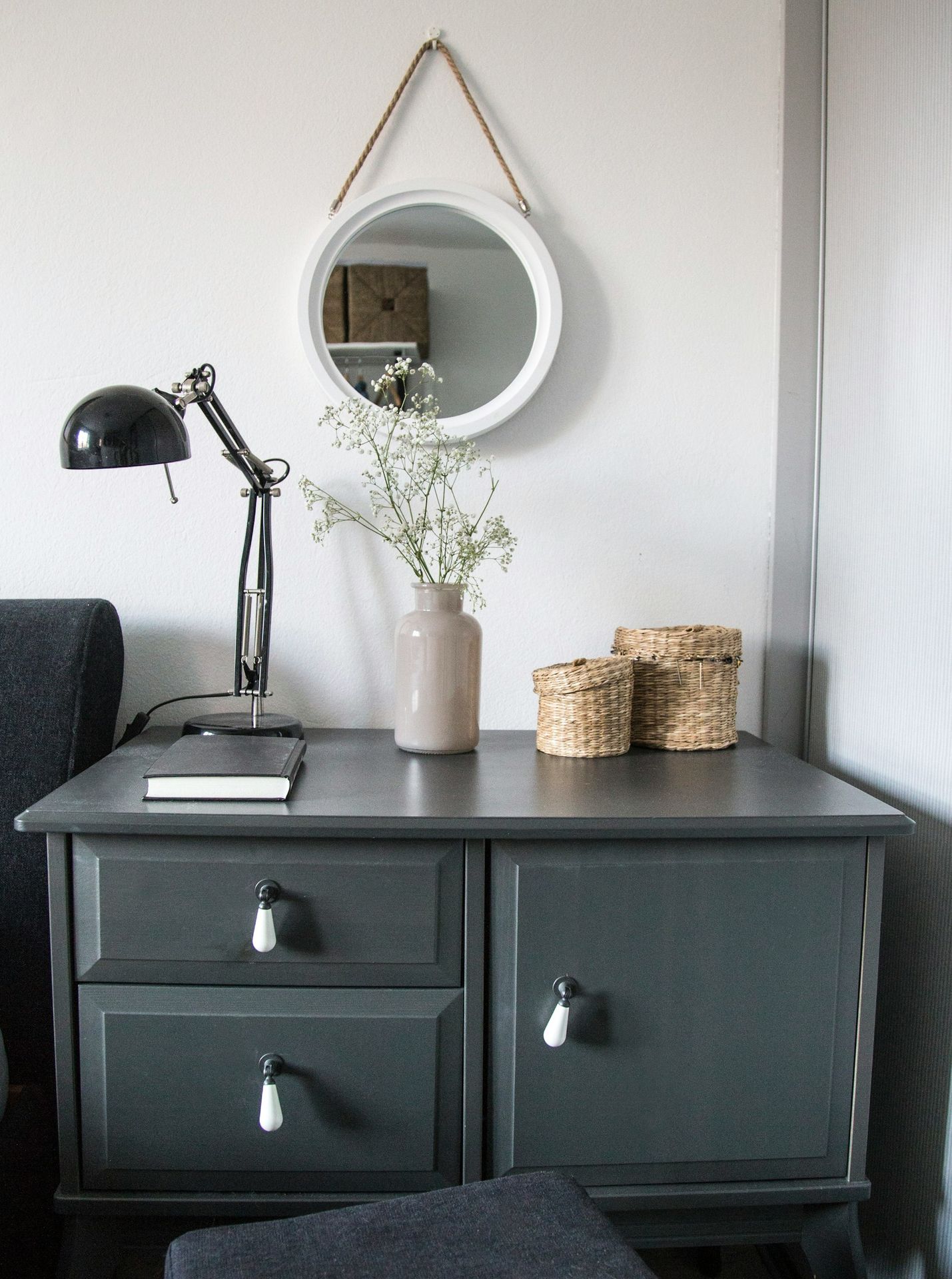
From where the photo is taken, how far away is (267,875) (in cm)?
105

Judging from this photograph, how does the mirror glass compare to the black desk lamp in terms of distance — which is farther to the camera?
the mirror glass

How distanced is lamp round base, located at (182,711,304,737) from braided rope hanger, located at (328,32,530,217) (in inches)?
30.4

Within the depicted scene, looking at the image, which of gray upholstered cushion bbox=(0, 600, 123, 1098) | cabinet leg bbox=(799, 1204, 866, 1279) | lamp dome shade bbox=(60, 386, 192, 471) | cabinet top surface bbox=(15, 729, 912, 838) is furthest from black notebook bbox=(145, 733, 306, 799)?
cabinet leg bbox=(799, 1204, 866, 1279)

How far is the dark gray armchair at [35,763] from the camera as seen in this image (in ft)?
4.22

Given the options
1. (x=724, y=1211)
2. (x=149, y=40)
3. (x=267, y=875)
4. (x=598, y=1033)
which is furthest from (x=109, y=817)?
(x=149, y=40)

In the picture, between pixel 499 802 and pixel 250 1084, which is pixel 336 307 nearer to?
pixel 499 802

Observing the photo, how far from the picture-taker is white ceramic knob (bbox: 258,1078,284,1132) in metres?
1.00

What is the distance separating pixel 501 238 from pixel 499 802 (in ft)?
2.97

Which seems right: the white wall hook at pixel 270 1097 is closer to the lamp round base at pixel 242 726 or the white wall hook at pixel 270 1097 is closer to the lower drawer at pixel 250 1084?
the lower drawer at pixel 250 1084

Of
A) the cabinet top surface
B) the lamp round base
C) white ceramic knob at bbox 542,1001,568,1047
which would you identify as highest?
the lamp round base

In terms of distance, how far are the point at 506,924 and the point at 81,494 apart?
961mm

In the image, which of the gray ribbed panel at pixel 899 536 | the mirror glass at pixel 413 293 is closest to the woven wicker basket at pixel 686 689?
the gray ribbed panel at pixel 899 536

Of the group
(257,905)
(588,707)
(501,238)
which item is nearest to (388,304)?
(501,238)

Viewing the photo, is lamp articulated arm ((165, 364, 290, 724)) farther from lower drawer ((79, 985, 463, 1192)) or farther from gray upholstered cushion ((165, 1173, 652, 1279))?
gray upholstered cushion ((165, 1173, 652, 1279))
